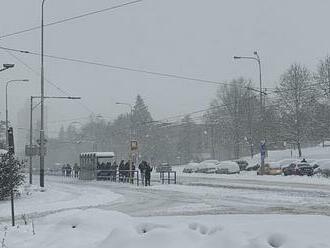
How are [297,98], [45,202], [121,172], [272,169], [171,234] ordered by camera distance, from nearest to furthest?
[171,234] < [45,202] < [121,172] < [272,169] < [297,98]

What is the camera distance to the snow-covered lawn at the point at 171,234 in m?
8.18

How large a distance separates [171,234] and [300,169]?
1999 inches

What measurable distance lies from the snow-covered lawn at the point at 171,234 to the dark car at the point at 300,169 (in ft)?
153

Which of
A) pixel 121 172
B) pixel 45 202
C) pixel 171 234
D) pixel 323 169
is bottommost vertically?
pixel 45 202

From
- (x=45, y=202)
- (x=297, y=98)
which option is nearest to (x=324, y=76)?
(x=297, y=98)

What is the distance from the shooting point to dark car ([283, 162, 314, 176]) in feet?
188

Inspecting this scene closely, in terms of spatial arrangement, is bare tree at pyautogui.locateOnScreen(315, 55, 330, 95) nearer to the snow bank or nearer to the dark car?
the dark car

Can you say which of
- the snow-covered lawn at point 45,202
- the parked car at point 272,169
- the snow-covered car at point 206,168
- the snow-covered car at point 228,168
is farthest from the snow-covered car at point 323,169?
the snow-covered lawn at point 45,202

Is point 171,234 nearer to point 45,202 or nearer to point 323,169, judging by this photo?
point 45,202

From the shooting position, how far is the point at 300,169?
58500 mm

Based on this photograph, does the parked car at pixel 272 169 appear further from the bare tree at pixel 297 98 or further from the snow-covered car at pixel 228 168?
the bare tree at pixel 297 98

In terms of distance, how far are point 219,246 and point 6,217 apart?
45.6ft

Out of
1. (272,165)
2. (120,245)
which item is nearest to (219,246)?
(120,245)

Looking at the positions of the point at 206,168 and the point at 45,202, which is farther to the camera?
the point at 206,168
